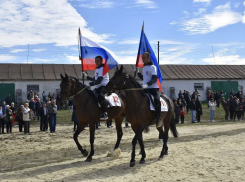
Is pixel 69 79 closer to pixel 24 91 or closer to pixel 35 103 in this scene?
pixel 35 103

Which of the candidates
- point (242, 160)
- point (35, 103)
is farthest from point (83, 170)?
point (35, 103)

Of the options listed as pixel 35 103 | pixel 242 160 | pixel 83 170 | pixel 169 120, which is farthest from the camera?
pixel 35 103

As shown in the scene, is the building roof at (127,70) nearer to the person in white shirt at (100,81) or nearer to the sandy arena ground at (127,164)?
the sandy arena ground at (127,164)

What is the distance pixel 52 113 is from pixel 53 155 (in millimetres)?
8742

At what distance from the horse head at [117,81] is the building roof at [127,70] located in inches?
1098

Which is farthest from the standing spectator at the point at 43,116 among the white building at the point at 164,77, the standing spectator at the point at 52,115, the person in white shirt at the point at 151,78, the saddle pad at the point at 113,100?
the white building at the point at 164,77

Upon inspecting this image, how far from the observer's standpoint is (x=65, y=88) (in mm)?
10305

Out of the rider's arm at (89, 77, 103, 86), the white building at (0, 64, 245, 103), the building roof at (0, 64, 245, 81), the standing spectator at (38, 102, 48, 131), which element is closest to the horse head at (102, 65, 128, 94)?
the rider's arm at (89, 77, 103, 86)

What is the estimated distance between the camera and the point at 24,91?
3541cm

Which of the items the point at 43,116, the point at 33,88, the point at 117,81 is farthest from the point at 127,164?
the point at 33,88

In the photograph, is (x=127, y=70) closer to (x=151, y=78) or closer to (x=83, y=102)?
(x=83, y=102)

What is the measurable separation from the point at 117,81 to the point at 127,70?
32224 mm

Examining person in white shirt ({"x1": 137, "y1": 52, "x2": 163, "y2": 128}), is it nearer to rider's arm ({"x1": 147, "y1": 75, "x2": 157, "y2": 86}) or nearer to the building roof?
rider's arm ({"x1": 147, "y1": 75, "x2": 157, "y2": 86})

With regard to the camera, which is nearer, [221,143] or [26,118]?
[221,143]
